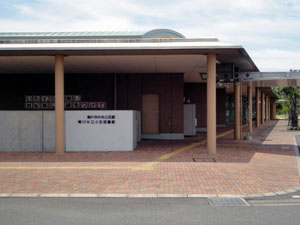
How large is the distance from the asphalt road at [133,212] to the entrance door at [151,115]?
1226 centimetres

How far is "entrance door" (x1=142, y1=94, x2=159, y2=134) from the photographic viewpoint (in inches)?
771

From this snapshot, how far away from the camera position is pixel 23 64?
→ 15.9 meters

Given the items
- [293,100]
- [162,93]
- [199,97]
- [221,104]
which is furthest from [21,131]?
[293,100]

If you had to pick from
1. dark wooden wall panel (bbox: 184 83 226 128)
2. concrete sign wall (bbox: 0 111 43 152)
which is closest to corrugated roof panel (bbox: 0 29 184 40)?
dark wooden wall panel (bbox: 184 83 226 128)

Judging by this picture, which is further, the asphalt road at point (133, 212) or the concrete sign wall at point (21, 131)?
the concrete sign wall at point (21, 131)

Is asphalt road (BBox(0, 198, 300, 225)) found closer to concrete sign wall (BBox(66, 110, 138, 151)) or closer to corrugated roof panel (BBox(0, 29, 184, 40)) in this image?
concrete sign wall (BBox(66, 110, 138, 151))

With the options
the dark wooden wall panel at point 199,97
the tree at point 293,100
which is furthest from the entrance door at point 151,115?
the tree at point 293,100

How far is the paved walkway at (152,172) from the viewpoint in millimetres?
8211

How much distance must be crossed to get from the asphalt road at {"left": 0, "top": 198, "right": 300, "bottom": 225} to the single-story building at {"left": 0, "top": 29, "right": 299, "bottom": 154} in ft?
21.0

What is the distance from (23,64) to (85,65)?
266 cm

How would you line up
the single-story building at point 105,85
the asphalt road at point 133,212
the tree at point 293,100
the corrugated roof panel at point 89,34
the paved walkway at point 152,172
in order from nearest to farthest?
the asphalt road at point 133,212 → the paved walkway at point 152,172 → the single-story building at point 105,85 → the corrugated roof panel at point 89,34 → the tree at point 293,100

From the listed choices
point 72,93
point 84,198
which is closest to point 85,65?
point 72,93

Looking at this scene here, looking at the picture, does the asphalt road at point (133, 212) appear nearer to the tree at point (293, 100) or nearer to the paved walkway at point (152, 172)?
the paved walkway at point (152, 172)

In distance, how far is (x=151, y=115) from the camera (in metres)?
19.6
